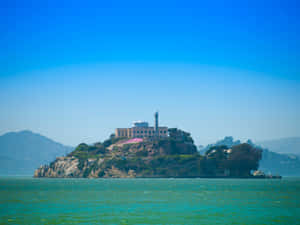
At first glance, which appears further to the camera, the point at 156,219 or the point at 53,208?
the point at 53,208

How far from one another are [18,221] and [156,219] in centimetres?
1579

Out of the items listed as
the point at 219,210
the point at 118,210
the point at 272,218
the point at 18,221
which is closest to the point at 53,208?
the point at 118,210

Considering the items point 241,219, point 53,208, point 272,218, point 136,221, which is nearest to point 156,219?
point 136,221

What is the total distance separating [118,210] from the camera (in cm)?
6631

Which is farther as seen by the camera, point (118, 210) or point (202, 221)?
point (118, 210)

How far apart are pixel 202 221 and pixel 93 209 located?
762 inches

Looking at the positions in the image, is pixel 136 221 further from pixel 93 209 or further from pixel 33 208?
pixel 33 208

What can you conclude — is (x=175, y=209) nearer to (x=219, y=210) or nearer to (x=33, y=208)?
(x=219, y=210)

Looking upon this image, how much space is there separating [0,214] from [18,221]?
7771 millimetres

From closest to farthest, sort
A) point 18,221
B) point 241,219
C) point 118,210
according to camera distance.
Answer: point 18,221 → point 241,219 → point 118,210

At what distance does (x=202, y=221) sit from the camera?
178 feet

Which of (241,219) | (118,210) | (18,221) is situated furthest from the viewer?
(118,210)

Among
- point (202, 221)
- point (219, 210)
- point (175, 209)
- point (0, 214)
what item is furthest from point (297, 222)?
point (0, 214)

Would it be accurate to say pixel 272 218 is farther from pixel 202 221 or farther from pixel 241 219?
pixel 202 221
